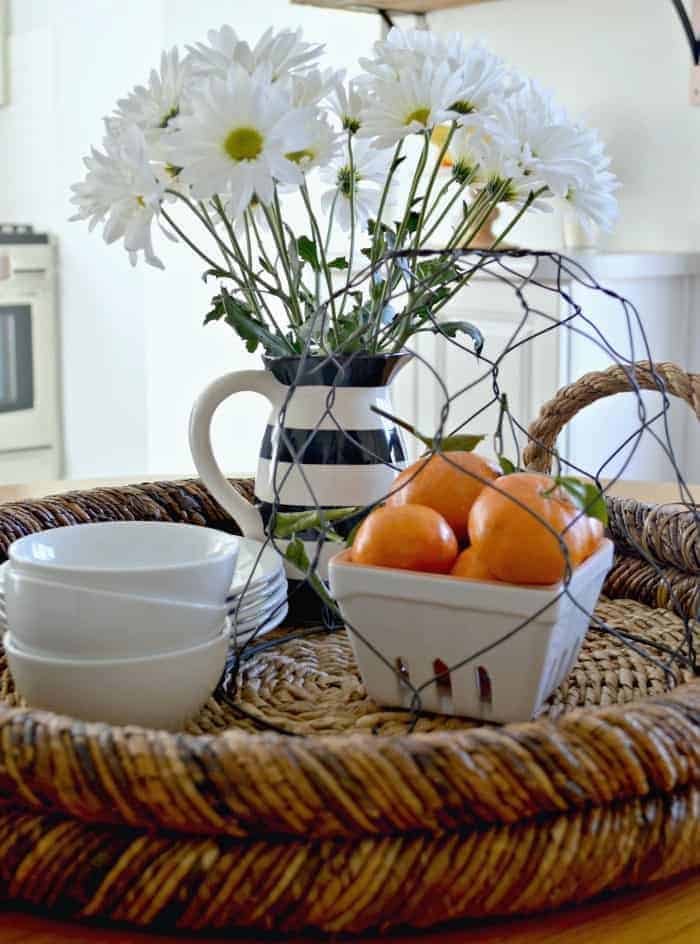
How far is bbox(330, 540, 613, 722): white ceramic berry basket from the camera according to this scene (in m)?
0.70

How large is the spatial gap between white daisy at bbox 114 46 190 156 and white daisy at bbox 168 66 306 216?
0.09 meters

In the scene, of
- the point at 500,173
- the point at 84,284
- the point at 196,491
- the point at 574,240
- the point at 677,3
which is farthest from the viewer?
the point at 84,284

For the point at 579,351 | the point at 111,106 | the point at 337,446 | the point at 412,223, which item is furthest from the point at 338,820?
the point at 111,106

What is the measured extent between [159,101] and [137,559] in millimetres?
358

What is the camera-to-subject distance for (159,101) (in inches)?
35.8

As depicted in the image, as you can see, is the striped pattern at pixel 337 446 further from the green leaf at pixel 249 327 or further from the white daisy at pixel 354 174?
the white daisy at pixel 354 174

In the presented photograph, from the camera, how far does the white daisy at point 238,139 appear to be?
0.79 m

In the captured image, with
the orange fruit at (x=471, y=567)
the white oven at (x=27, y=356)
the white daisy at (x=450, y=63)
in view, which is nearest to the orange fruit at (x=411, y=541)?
the orange fruit at (x=471, y=567)

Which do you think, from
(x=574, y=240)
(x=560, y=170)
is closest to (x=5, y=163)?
(x=574, y=240)

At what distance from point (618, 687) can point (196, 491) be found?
52cm

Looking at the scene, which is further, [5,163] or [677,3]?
[5,163]

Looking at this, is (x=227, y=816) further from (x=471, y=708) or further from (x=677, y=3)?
(x=677, y=3)

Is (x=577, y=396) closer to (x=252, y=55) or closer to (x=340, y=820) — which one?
(x=252, y=55)

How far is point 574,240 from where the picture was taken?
10.1 feet
